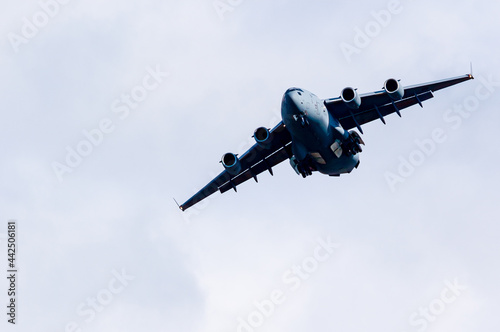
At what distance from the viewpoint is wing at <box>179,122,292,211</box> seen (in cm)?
4294

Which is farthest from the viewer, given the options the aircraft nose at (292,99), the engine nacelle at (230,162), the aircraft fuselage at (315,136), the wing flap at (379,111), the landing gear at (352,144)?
the wing flap at (379,111)

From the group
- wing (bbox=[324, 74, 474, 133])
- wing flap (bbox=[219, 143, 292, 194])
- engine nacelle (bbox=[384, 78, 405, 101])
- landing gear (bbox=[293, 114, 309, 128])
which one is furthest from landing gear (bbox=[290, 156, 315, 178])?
engine nacelle (bbox=[384, 78, 405, 101])

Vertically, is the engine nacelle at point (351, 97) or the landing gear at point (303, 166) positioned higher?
the engine nacelle at point (351, 97)

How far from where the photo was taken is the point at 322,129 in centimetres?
3834

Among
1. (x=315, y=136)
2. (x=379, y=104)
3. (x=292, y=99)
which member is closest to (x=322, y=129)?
(x=315, y=136)

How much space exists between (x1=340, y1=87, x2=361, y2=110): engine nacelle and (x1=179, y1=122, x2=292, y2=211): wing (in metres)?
4.03

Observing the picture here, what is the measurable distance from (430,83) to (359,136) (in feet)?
14.6

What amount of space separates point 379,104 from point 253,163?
779 centimetres

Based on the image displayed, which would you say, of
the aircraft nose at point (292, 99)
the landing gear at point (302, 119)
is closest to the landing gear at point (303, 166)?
the landing gear at point (302, 119)

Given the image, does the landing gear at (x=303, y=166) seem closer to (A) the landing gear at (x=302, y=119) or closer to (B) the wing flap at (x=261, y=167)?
(B) the wing flap at (x=261, y=167)

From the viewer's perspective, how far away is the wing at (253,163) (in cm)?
4294

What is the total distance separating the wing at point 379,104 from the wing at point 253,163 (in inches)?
118

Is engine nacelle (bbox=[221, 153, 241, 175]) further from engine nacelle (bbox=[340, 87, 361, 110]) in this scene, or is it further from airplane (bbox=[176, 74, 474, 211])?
engine nacelle (bbox=[340, 87, 361, 110])

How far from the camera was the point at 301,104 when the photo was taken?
37.0 m
